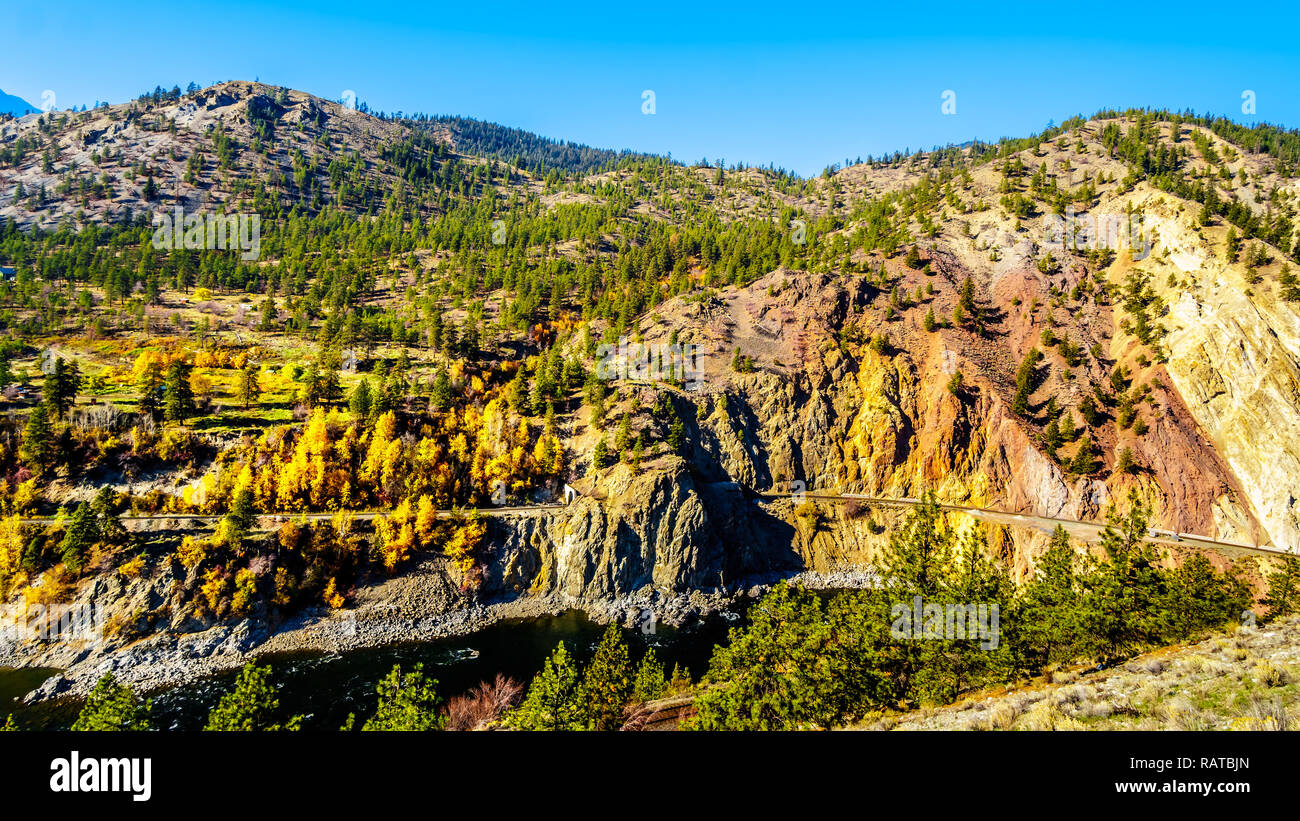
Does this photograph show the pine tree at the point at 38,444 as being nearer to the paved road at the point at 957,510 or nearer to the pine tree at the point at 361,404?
the paved road at the point at 957,510

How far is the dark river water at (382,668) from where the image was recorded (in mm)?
33406

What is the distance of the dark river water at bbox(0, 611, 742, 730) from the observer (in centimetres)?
3341

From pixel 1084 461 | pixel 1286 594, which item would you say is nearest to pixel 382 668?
pixel 1286 594

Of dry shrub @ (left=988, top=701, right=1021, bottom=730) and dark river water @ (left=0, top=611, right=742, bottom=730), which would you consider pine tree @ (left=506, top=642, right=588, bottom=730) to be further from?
dry shrub @ (left=988, top=701, right=1021, bottom=730)

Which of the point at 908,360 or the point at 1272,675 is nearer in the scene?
the point at 1272,675

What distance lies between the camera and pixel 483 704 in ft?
114

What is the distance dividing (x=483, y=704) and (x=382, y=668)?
9896 millimetres

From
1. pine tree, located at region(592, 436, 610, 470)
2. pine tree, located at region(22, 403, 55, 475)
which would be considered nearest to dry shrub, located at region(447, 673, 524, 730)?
pine tree, located at region(592, 436, 610, 470)

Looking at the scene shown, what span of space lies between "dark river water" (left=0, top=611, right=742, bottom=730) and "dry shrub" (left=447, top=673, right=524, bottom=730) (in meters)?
1.40

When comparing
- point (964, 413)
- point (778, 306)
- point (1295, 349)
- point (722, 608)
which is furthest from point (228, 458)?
point (1295, 349)

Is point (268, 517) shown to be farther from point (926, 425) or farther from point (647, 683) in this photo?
point (926, 425)

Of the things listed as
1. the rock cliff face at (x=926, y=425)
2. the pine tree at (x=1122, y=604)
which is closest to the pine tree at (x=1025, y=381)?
the rock cliff face at (x=926, y=425)

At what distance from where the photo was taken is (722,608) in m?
52.6
